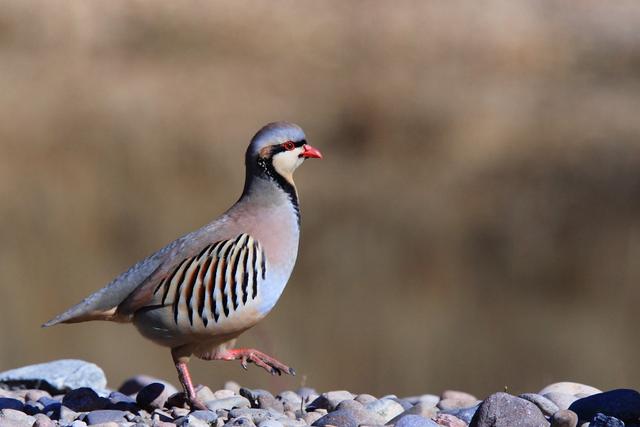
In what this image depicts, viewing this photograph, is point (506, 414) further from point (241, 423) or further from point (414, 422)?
point (241, 423)

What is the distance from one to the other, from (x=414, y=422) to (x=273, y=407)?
921mm

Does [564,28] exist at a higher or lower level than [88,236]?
higher

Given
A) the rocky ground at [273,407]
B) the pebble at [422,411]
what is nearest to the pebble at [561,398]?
the rocky ground at [273,407]

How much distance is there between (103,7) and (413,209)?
12.9 ft

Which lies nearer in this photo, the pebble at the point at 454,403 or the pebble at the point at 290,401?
the pebble at the point at 290,401

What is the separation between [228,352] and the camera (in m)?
5.23

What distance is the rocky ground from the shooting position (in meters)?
4.34

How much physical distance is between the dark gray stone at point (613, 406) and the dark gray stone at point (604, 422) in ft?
1.09

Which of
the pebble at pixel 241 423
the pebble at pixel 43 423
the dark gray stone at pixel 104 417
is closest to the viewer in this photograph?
the pebble at pixel 241 423

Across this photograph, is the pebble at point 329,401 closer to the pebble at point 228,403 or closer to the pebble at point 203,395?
the pebble at point 228,403

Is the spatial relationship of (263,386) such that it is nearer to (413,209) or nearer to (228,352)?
(413,209)

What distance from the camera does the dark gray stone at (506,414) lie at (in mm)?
4293

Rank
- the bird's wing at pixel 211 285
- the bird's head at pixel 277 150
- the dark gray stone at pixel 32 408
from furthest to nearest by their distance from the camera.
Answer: the bird's head at pixel 277 150 < the dark gray stone at pixel 32 408 < the bird's wing at pixel 211 285

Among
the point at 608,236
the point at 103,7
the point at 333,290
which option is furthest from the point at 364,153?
the point at 103,7
